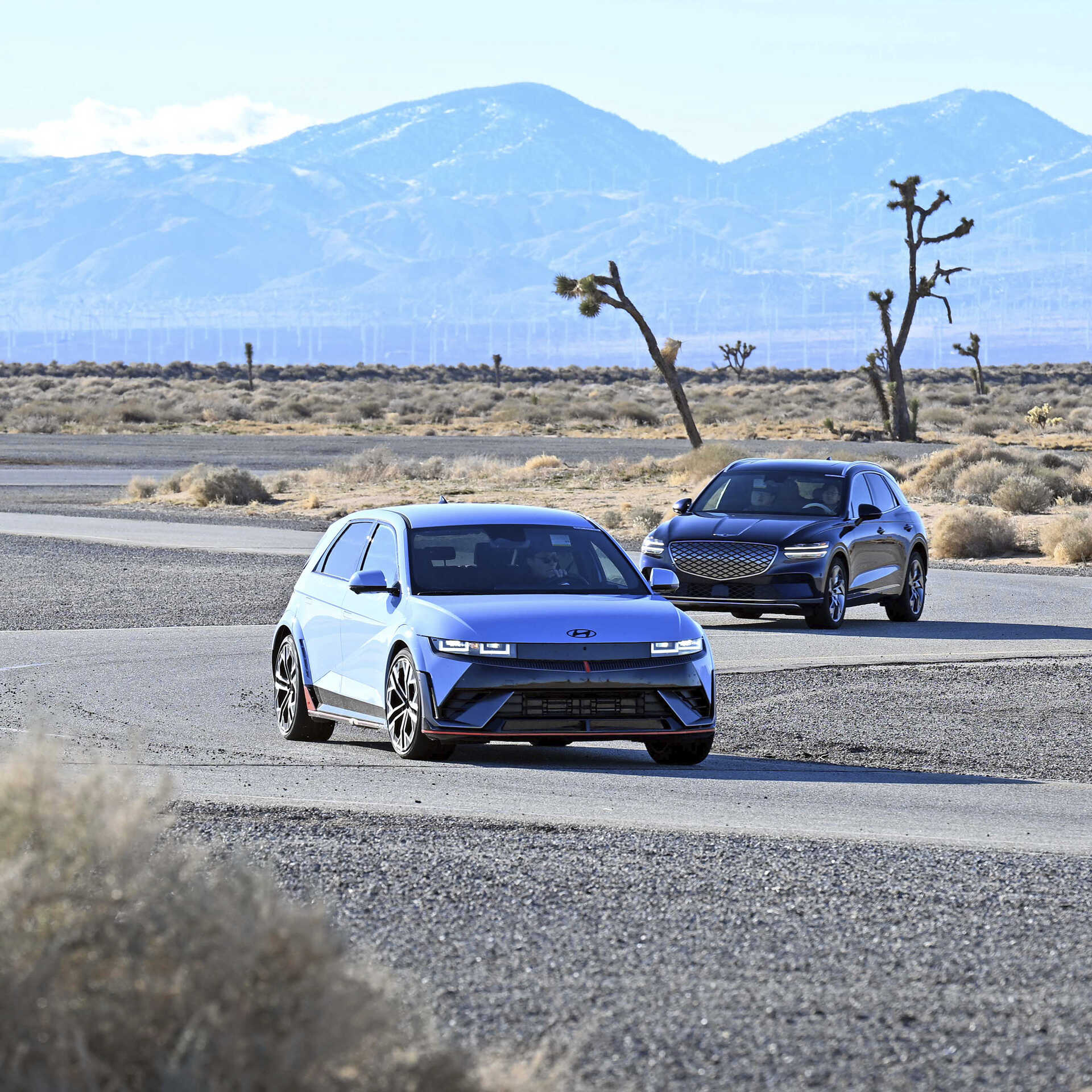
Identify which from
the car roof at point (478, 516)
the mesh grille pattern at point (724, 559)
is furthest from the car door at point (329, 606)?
the mesh grille pattern at point (724, 559)

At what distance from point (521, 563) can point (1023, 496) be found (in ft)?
78.6

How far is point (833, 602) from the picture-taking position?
57.1 ft

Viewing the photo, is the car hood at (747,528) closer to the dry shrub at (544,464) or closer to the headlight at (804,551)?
the headlight at (804,551)

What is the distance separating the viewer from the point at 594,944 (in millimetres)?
5465

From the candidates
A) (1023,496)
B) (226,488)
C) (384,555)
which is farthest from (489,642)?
(226,488)

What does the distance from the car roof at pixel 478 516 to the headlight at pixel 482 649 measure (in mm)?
1371

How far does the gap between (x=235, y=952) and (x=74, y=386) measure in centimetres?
10473

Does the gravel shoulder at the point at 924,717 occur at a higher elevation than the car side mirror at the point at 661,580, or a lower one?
lower

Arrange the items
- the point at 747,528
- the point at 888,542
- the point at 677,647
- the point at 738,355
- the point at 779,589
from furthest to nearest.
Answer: the point at 738,355
the point at 888,542
the point at 747,528
the point at 779,589
the point at 677,647

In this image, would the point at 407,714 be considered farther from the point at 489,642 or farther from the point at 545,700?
the point at 545,700

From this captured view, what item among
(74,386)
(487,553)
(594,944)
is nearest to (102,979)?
(594,944)

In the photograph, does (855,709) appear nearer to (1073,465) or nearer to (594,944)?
(594,944)

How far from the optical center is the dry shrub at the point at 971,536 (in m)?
27.2

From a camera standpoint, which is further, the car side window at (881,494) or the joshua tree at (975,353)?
the joshua tree at (975,353)
